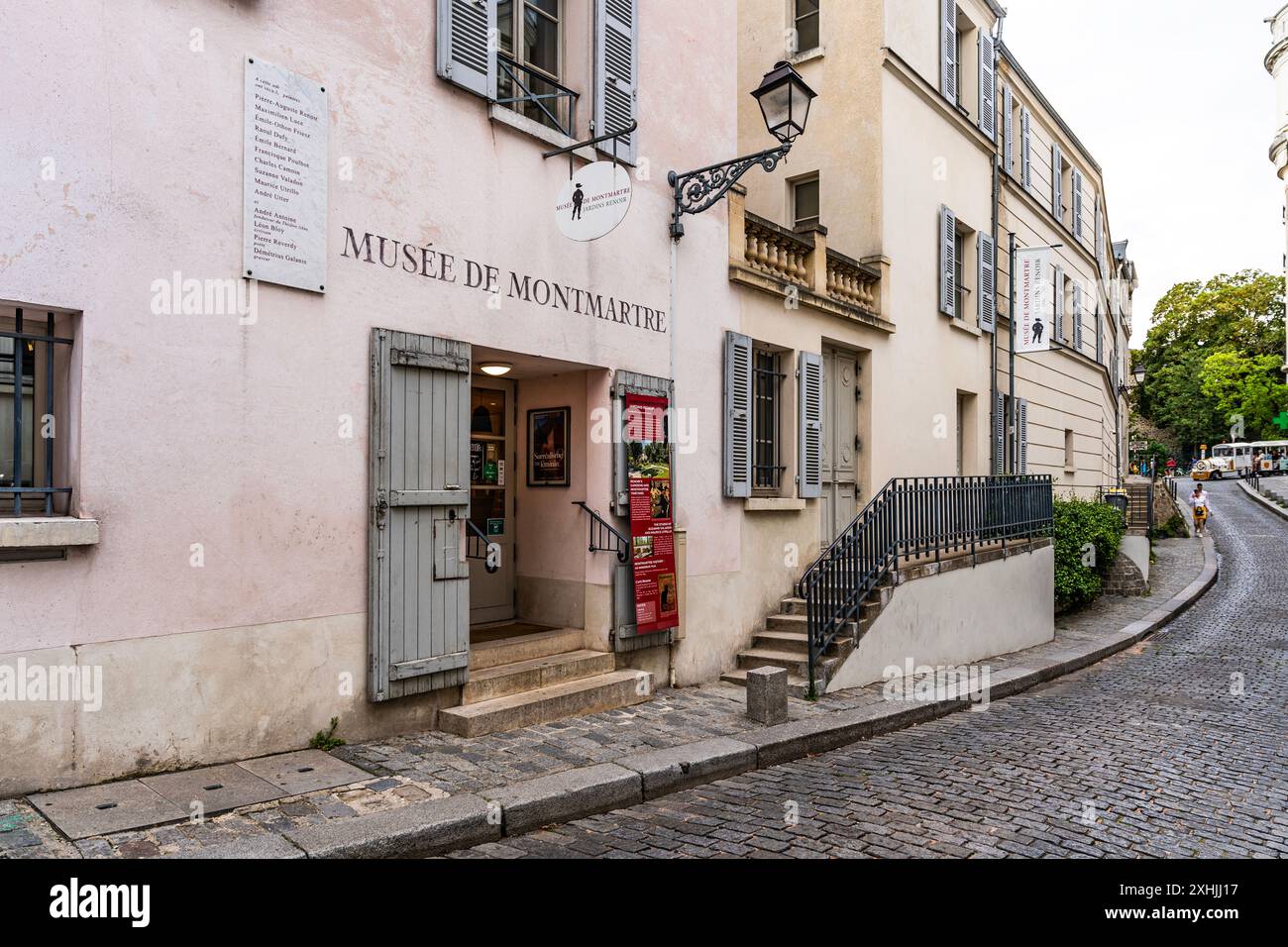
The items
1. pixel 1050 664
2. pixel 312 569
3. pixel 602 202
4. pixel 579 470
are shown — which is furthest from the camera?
pixel 1050 664

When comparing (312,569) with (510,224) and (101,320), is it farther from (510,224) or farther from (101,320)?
(510,224)

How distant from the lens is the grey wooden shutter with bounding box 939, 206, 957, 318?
45.2 feet

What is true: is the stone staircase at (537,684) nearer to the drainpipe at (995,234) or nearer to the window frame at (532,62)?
the window frame at (532,62)

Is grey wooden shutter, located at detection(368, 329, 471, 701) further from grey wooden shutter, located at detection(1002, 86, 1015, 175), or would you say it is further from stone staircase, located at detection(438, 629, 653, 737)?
grey wooden shutter, located at detection(1002, 86, 1015, 175)

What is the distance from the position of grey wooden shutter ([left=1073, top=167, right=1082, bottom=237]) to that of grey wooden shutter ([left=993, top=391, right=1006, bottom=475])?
7422mm

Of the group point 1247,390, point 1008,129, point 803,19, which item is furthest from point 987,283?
point 1247,390

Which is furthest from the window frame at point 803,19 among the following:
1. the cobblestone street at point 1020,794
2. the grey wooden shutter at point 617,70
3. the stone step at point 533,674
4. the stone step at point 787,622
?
the stone step at point 533,674

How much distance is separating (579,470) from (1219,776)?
553 cm

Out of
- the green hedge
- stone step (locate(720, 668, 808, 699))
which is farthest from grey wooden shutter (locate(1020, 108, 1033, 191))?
stone step (locate(720, 668, 808, 699))

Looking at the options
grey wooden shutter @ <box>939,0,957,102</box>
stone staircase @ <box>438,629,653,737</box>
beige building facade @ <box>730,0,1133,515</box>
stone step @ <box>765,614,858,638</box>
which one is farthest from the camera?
grey wooden shutter @ <box>939,0,957,102</box>

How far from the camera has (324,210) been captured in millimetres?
5891

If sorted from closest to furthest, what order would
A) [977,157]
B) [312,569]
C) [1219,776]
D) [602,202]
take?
[312,569] → [1219,776] → [602,202] → [977,157]

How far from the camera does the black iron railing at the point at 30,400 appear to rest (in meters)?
4.73
